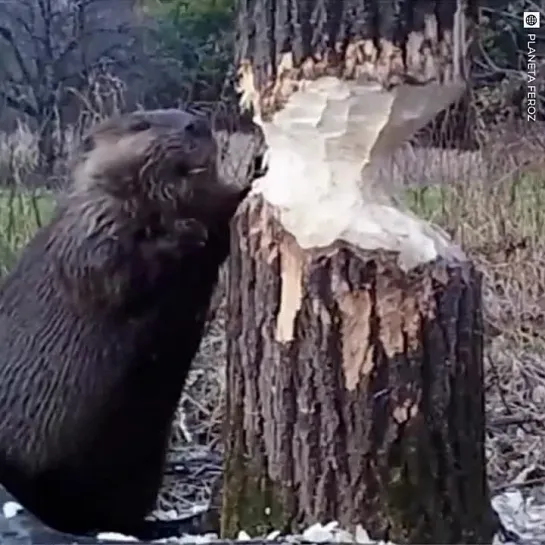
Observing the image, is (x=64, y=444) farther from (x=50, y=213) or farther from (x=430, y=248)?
Answer: (x=430, y=248)

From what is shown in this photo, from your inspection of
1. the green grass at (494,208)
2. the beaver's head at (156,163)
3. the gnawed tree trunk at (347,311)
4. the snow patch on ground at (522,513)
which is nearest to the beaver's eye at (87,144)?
the beaver's head at (156,163)

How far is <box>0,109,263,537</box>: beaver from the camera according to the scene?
47.6 inches

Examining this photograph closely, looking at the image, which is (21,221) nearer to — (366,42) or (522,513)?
(366,42)

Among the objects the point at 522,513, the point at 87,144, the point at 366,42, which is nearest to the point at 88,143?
the point at 87,144

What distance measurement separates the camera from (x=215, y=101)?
1.17 meters

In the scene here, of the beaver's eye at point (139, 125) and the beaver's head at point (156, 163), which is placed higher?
the beaver's eye at point (139, 125)

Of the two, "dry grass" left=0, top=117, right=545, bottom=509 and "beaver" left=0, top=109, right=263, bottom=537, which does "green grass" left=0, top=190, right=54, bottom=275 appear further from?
"dry grass" left=0, top=117, right=545, bottom=509

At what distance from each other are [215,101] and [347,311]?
25 centimetres

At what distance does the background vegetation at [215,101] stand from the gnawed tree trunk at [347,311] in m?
0.05

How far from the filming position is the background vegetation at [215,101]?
114cm

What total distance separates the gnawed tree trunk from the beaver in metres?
0.11

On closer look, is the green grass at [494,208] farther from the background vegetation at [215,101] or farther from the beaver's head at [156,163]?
the beaver's head at [156,163]

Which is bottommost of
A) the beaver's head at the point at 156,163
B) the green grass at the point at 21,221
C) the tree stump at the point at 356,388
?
the tree stump at the point at 356,388

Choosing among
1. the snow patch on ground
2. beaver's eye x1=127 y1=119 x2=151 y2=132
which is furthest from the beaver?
the snow patch on ground
